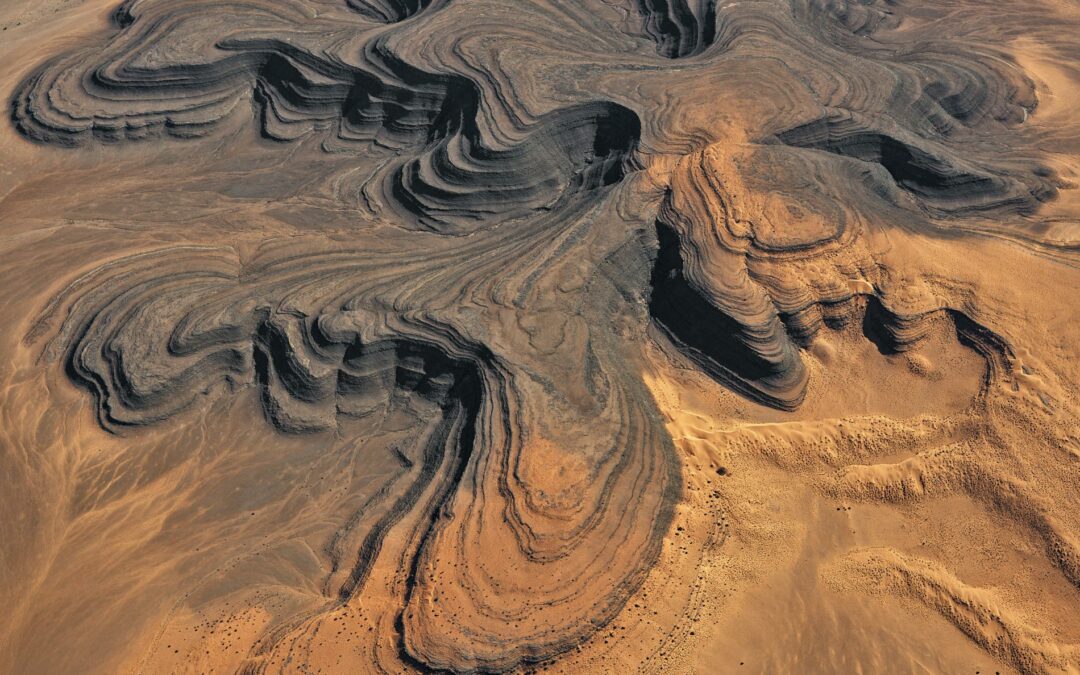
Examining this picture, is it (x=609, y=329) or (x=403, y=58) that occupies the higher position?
(x=403, y=58)

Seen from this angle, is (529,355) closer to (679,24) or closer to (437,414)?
(437,414)

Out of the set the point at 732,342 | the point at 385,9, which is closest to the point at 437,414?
the point at 732,342

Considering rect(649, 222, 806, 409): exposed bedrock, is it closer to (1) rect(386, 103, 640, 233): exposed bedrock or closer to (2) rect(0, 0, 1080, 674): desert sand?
(2) rect(0, 0, 1080, 674): desert sand

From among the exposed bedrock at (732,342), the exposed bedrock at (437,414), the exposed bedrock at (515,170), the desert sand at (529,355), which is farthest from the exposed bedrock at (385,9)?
the exposed bedrock at (732,342)

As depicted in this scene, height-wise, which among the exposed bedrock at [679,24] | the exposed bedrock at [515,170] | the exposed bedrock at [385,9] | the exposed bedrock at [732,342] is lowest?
the exposed bedrock at [732,342]

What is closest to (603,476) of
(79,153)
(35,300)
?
(35,300)

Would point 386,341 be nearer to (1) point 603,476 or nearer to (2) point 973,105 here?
(1) point 603,476

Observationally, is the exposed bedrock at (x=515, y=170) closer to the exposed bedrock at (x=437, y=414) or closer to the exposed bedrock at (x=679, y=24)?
the exposed bedrock at (x=437, y=414)

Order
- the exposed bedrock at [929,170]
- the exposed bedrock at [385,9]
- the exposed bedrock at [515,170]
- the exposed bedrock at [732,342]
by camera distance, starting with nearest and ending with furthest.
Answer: the exposed bedrock at [732,342]
the exposed bedrock at [929,170]
the exposed bedrock at [515,170]
the exposed bedrock at [385,9]
